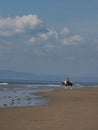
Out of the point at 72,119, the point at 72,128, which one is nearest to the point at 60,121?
the point at 72,119

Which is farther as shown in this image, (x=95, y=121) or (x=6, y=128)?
(x=95, y=121)

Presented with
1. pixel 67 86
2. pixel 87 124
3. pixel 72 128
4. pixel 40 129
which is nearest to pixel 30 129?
pixel 40 129

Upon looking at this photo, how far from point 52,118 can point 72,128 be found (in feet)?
9.66

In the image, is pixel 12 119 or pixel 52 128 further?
pixel 12 119

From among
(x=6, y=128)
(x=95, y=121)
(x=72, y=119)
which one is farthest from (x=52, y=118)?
(x=6, y=128)

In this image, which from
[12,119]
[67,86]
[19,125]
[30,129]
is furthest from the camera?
[67,86]

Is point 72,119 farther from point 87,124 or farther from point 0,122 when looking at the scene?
point 0,122

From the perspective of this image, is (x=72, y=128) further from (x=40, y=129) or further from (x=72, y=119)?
(x=72, y=119)

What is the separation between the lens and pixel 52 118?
1591cm

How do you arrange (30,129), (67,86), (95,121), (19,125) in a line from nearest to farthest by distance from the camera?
(30,129) → (19,125) → (95,121) → (67,86)

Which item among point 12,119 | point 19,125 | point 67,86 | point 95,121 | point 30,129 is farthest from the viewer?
point 67,86

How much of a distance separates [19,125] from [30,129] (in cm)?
117

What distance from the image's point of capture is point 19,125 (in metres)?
13.9

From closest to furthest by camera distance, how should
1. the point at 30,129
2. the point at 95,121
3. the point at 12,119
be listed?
the point at 30,129
the point at 95,121
the point at 12,119
